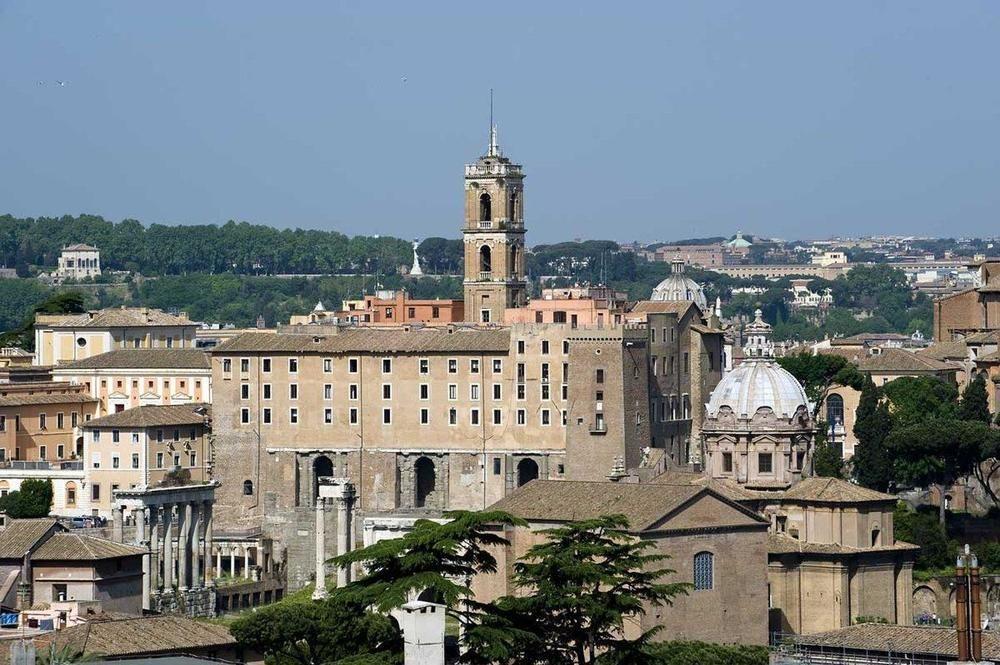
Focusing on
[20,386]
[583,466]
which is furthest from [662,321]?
[20,386]

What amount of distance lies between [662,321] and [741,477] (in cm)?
1757

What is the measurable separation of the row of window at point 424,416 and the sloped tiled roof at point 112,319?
15.4m

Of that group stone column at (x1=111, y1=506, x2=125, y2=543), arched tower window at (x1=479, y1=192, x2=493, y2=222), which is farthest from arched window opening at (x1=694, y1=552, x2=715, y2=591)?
arched tower window at (x1=479, y1=192, x2=493, y2=222)

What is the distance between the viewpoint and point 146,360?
102 m

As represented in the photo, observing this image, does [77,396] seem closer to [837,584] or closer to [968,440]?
[968,440]

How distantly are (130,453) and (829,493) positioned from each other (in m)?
27.3

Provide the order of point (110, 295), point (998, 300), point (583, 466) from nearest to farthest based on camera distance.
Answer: point (583, 466)
point (998, 300)
point (110, 295)

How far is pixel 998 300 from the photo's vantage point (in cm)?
10425

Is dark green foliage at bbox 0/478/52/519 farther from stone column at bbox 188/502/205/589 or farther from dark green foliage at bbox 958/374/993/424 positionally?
dark green foliage at bbox 958/374/993/424

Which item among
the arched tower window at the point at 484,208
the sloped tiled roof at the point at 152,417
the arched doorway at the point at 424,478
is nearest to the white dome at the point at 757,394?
the arched doorway at the point at 424,478

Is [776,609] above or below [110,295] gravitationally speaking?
below

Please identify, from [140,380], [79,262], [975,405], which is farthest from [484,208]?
[79,262]

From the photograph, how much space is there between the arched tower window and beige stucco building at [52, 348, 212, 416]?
9398 mm

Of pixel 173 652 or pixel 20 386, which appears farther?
pixel 20 386
